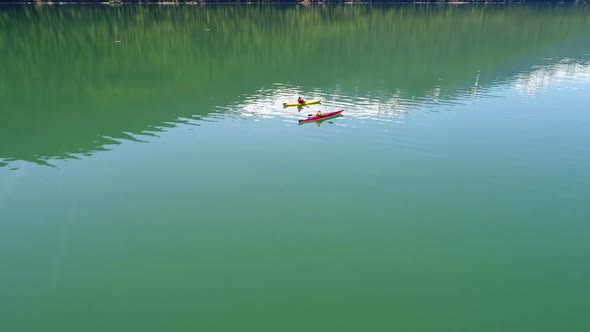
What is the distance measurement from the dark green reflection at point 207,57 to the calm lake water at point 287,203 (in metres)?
0.55

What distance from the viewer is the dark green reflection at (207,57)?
112 feet

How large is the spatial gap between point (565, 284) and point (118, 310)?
1688 cm

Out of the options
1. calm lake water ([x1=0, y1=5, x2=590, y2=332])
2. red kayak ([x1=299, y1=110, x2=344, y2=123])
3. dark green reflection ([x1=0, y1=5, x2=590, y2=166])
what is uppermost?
dark green reflection ([x1=0, y1=5, x2=590, y2=166])

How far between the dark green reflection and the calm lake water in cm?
55

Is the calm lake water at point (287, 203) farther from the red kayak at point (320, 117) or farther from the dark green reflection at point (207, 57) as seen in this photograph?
the red kayak at point (320, 117)

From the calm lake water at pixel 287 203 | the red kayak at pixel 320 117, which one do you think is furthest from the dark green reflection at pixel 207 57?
the red kayak at pixel 320 117

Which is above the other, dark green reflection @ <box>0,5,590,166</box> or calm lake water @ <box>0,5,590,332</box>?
dark green reflection @ <box>0,5,590,166</box>

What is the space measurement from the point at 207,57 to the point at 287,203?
45.5m

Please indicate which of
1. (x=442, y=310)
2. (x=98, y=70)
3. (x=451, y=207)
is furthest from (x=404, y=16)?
(x=442, y=310)

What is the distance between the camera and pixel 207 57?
60.5 metres

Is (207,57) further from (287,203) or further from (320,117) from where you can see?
(287,203)

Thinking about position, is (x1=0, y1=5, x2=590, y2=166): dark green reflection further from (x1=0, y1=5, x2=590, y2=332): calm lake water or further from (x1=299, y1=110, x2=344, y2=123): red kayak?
(x1=299, y1=110, x2=344, y2=123): red kayak

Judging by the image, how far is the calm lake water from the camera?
14.5m

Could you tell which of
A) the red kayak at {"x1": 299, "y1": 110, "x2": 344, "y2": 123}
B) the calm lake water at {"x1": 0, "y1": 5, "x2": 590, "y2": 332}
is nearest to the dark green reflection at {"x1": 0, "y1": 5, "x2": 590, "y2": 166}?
the calm lake water at {"x1": 0, "y1": 5, "x2": 590, "y2": 332}
